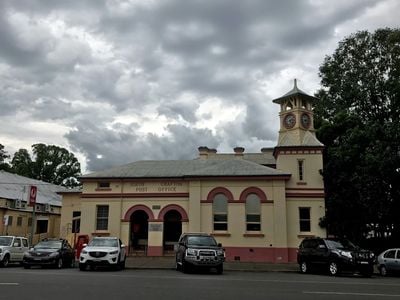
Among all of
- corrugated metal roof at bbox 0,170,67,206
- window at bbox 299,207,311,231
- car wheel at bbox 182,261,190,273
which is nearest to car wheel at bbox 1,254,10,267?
car wheel at bbox 182,261,190,273

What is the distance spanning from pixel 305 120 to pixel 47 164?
52.6m

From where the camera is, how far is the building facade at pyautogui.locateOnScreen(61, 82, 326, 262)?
29422 mm

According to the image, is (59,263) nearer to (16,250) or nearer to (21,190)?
(16,250)

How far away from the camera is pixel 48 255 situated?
2189 centimetres

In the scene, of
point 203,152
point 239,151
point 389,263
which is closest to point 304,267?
point 389,263

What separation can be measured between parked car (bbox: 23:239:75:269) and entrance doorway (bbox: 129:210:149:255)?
7.89 meters

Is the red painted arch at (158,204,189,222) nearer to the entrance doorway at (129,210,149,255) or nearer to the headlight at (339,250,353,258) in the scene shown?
the entrance doorway at (129,210,149,255)

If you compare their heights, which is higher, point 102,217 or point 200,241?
point 102,217

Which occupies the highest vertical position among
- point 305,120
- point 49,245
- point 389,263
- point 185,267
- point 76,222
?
point 305,120

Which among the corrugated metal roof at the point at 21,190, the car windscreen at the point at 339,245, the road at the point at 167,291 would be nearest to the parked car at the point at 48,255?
the road at the point at 167,291

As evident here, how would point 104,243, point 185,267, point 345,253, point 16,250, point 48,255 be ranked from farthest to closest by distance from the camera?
point 16,250 < point 104,243 < point 48,255 < point 345,253 < point 185,267

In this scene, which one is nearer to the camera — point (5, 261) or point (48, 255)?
point (48, 255)

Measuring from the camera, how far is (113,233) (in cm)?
3086

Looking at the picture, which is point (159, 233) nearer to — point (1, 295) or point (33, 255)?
point (33, 255)
